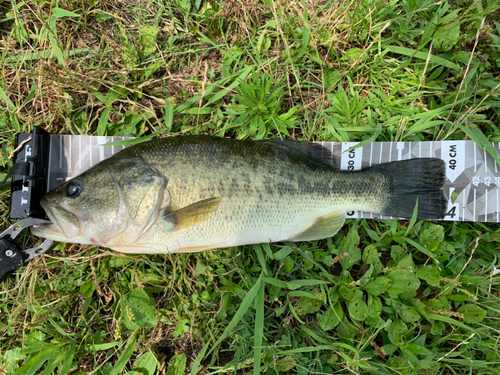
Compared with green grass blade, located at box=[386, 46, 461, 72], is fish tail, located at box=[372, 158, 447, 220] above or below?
below

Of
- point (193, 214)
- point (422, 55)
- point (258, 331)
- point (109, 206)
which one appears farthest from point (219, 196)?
point (422, 55)

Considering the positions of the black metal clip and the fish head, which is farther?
the black metal clip

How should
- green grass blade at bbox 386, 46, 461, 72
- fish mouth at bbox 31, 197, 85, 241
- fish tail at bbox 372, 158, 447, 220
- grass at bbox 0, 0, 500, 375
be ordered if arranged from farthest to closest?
green grass blade at bbox 386, 46, 461, 72
fish tail at bbox 372, 158, 447, 220
grass at bbox 0, 0, 500, 375
fish mouth at bbox 31, 197, 85, 241

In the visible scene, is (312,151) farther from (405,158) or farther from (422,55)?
(422,55)

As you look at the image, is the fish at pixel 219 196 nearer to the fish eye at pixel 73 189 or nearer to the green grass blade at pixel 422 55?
the fish eye at pixel 73 189

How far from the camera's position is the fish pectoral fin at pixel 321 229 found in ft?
8.96

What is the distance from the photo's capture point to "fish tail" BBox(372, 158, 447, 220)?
2812 millimetres

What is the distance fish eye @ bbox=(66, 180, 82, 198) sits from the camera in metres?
2.41

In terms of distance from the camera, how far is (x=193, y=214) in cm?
239

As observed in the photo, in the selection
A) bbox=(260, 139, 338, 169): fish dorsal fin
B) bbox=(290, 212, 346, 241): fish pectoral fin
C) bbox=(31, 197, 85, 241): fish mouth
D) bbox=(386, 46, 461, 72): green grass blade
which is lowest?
bbox=(290, 212, 346, 241): fish pectoral fin

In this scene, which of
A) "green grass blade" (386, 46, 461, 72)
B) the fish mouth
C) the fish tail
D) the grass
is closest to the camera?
the fish mouth

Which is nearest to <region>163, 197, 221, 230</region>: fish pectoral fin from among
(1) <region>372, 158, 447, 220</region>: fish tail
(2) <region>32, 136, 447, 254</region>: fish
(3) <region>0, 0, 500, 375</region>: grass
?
(2) <region>32, 136, 447, 254</region>: fish

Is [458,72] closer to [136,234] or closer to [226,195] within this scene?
[226,195]

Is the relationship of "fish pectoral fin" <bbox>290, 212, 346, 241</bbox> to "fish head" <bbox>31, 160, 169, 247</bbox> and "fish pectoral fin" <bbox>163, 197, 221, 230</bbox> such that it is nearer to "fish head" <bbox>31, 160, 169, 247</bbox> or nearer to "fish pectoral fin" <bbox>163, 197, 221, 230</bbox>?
"fish pectoral fin" <bbox>163, 197, 221, 230</bbox>
